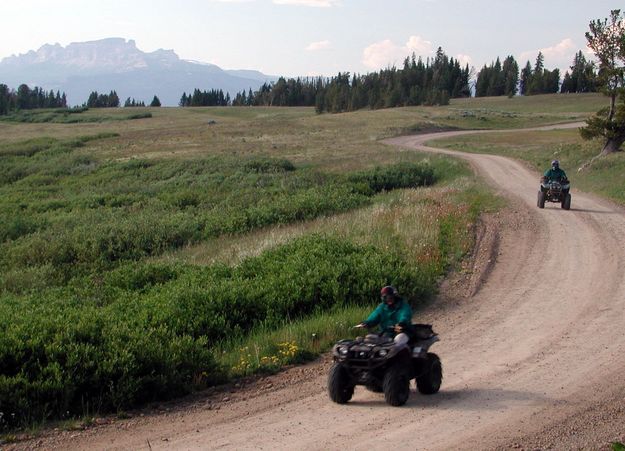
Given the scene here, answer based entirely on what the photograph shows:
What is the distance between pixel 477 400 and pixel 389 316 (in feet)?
4.79

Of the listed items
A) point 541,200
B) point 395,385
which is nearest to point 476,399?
point 395,385

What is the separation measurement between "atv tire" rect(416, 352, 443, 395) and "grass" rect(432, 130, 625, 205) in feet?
68.7

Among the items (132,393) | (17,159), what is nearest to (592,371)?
(132,393)

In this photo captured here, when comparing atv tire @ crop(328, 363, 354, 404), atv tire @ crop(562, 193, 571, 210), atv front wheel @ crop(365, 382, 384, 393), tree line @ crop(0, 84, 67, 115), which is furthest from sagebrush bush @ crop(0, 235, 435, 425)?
tree line @ crop(0, 84, 67, 115)

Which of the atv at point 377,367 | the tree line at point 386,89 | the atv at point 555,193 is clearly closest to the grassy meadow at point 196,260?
the atv at point 555,193

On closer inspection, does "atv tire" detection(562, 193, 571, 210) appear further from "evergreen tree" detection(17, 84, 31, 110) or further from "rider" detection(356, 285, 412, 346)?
"evergreen tree" detection(17, 84, 31, 110)

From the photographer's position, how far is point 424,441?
7.99 meters

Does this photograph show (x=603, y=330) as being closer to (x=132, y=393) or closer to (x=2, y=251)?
(x=132, y=393)

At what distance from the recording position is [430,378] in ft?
31.2

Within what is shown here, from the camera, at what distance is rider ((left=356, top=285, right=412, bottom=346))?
938 centimetres

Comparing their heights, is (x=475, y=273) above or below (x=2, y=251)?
above

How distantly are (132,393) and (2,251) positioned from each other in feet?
62.6

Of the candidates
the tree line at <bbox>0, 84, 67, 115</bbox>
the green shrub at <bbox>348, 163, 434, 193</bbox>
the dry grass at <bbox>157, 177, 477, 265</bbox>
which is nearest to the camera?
the dry grass at <bbox>157, 177, 477, 265</bbox>

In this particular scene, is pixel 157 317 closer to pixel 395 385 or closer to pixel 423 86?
pixel 395 385
